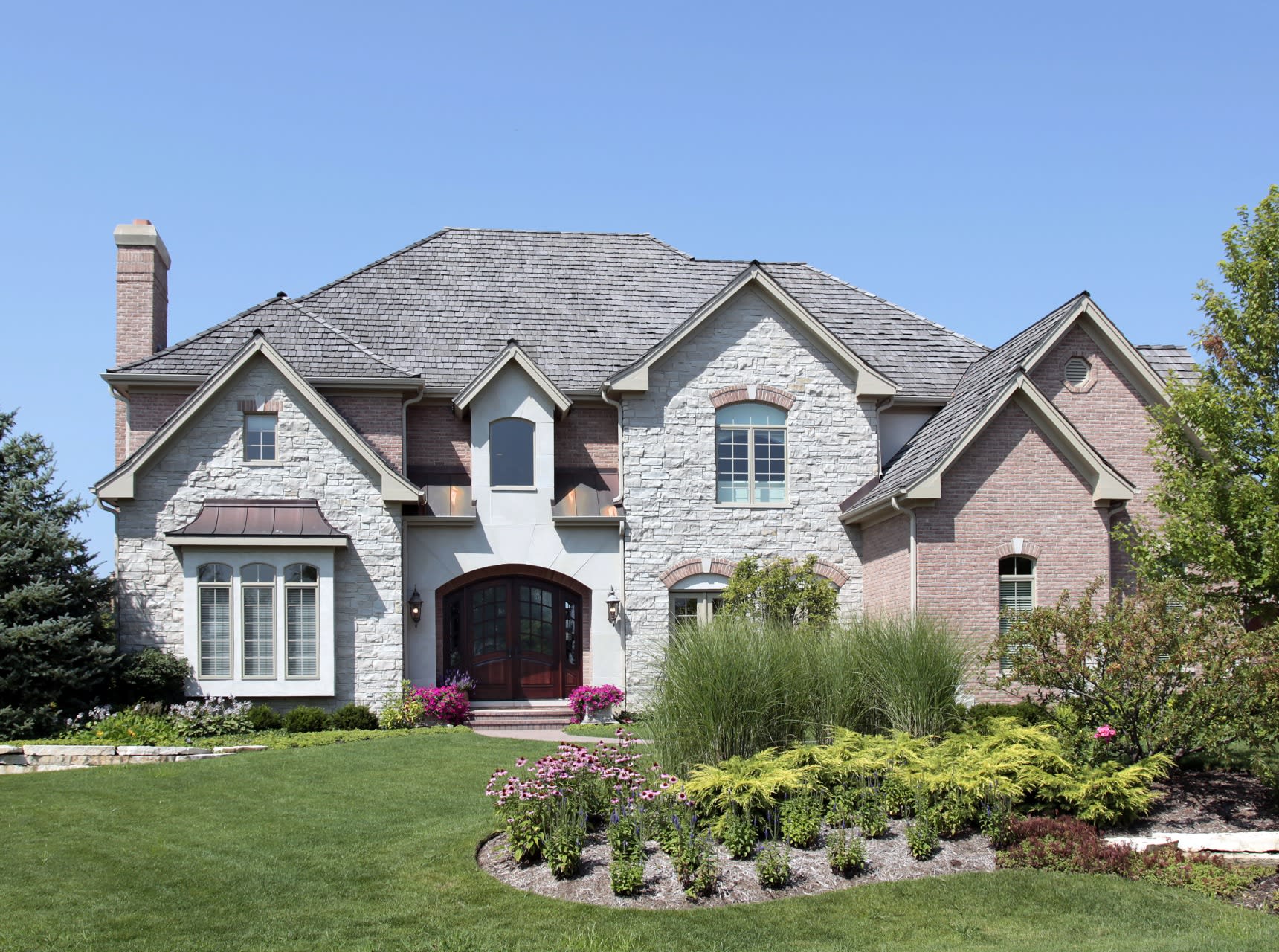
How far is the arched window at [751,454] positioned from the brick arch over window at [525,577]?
3.16 meters

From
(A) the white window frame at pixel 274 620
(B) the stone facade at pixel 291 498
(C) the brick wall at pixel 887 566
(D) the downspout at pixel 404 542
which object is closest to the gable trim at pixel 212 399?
(B) the stone facade at pixel 291 498

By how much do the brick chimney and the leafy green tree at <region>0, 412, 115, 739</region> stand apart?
370 cm

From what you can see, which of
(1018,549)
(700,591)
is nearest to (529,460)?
(700,591)

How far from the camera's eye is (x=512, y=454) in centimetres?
2366

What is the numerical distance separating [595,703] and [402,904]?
1269 centimetres

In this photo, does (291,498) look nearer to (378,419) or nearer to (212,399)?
(212,399)

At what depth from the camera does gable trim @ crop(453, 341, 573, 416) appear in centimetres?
2316

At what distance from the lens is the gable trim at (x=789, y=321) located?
23.1m

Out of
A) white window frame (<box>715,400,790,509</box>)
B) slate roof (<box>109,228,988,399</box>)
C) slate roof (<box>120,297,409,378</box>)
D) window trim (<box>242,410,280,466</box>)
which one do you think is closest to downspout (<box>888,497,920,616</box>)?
white window frame (<box>715,400,790,509</box>)

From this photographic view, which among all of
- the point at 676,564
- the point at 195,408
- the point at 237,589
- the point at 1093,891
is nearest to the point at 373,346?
the point at 195,408

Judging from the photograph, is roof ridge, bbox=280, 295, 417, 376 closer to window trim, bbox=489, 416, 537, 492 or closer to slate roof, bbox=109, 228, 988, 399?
slate roof, bbox=109, 228, 988, 399

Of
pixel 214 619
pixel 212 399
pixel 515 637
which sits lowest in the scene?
pixel 515 637

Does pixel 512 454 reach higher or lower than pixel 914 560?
higher

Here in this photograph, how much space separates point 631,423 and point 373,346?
211 inches
